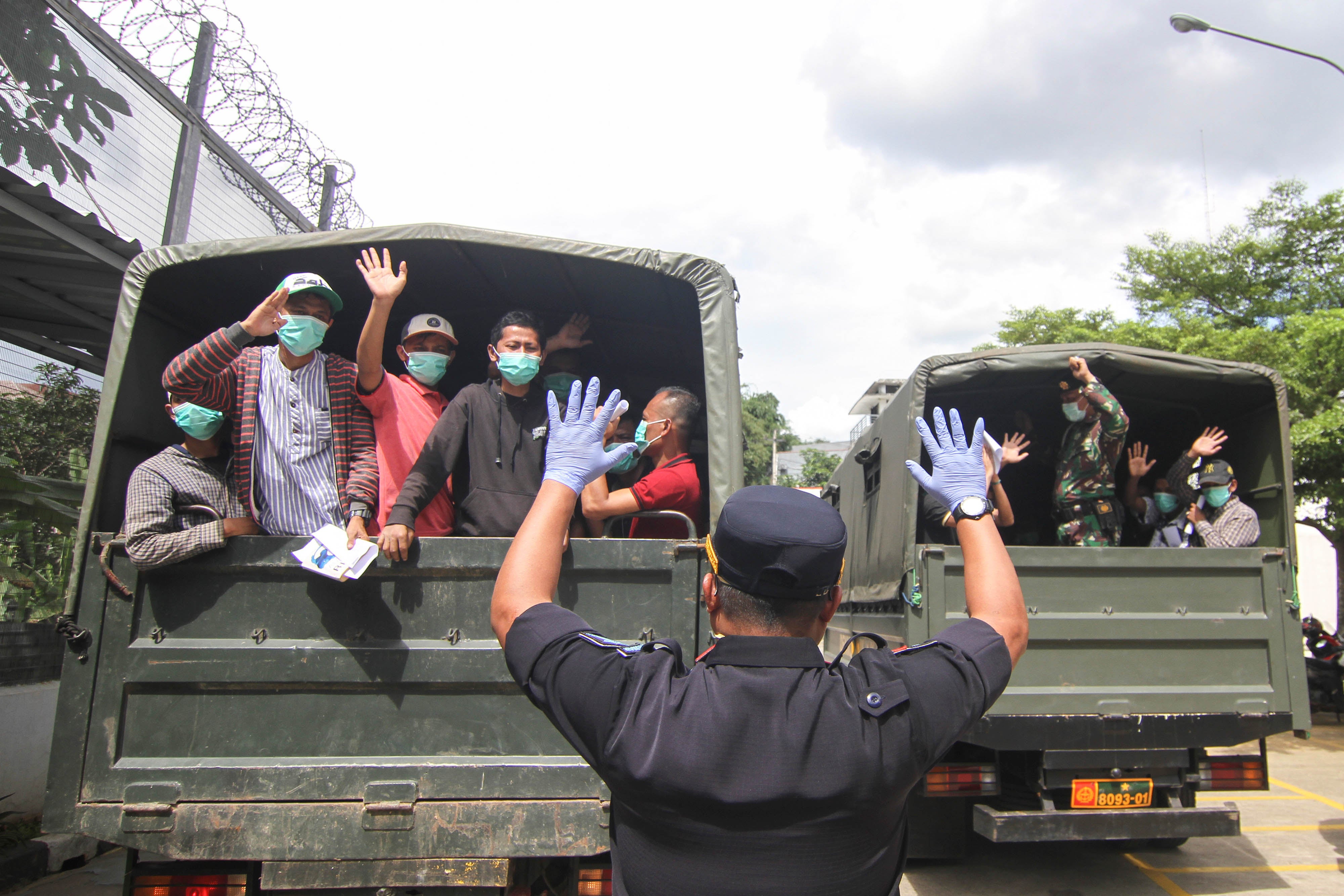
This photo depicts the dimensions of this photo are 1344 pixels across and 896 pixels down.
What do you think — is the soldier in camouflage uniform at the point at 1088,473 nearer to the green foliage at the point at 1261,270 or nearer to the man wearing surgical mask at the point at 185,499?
the man wearing surgical mask at the point at 185,499

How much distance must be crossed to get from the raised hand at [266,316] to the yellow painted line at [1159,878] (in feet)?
16.5

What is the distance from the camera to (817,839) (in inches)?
50.2

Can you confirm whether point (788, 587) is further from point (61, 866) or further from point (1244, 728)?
point (61, 866)

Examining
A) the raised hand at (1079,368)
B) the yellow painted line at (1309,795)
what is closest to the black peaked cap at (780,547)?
the raised hand at (1079,368)

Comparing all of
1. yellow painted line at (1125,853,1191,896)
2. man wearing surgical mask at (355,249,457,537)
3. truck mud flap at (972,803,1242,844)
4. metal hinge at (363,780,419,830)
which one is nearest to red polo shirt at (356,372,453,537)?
man wearing surgical mask at (355,249,457,537)

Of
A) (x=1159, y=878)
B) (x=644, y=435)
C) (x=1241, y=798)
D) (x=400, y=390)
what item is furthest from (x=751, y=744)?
(x=1241, y=798)

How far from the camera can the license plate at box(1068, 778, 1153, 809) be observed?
3.98m

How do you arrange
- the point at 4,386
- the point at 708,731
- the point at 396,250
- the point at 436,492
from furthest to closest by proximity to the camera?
the point at 4,386 → the point at 396,250 → the point at 436,492 → the point at 708,731

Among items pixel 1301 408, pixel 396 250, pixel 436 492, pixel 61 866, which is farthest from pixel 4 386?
pixel 1301 408

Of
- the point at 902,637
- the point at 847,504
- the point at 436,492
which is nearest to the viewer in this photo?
the point at 436,492

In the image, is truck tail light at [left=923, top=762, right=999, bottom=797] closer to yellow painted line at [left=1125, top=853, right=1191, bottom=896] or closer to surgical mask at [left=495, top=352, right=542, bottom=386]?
yellow painted line at [left=1125, top=853, right=1191, bottom=896]

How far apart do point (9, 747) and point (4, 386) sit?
2.20 metres

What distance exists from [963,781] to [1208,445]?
253cm

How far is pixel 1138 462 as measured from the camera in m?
5.70
